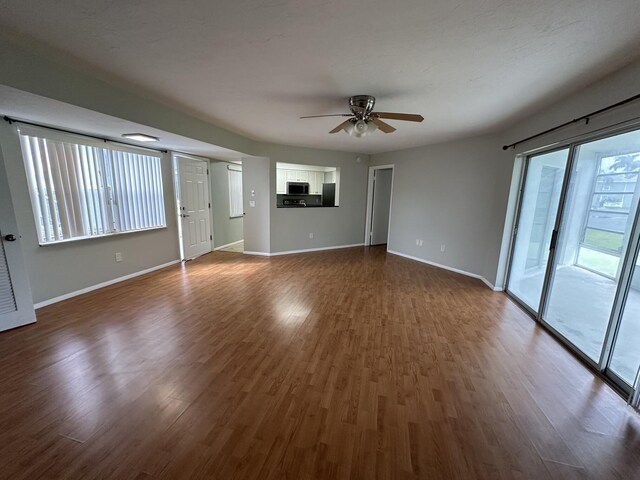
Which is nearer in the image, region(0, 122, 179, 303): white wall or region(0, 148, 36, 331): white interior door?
region(0, 148, 36, 331): white interior door

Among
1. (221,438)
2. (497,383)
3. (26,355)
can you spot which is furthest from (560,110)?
(26,355)

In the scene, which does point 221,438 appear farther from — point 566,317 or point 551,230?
point 551,230

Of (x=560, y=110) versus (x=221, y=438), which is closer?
(x=221, y=438)

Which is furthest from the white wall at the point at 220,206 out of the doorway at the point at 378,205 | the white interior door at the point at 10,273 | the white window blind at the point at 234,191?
the doorway at the point at 378,205

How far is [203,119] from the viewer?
3477 mm

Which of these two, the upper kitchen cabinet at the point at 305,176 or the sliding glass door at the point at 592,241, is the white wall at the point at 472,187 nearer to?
the sliding glass door at the point at 592,241

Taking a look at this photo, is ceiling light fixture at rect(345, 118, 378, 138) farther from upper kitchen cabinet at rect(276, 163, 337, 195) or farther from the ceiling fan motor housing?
upper kitchen cabinet at rect(276, 163, 337, 195)

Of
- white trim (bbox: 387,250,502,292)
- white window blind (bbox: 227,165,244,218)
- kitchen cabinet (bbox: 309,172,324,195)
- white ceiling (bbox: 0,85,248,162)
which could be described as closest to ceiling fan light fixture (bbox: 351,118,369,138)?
white ceiling (bbox: 0,85,248,162)

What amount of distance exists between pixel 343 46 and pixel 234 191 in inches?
209

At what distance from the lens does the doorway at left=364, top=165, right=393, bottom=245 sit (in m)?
6.46

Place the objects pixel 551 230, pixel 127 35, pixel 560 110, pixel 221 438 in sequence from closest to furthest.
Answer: pixel 221 438 < pixel 127 35 < pixel 560 110 < pixel 551 230

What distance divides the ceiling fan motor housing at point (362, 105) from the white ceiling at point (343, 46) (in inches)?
2.4

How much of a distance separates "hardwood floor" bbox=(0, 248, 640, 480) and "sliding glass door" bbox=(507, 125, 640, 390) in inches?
10.5

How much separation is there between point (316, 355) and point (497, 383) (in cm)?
143
